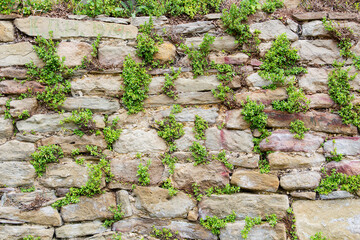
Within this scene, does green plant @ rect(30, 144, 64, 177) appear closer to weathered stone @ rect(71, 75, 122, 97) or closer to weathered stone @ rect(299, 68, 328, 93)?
weathered stone @ rect(71, 75, 122, 97)

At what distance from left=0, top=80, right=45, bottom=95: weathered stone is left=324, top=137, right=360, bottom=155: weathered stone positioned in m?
2.55

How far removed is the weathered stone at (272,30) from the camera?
272 cm

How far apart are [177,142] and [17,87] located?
4.88 feet

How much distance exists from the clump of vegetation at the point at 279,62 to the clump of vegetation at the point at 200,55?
1.66ft

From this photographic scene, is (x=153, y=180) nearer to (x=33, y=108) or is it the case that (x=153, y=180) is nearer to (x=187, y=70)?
(x=187, y=70)

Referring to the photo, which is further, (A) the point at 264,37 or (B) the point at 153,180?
(A) the point at 264,37

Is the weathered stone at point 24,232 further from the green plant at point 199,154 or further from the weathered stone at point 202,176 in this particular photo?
the green plant at point 199,154

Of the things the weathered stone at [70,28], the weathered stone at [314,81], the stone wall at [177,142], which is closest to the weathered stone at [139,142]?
the stone wall at [177,142]

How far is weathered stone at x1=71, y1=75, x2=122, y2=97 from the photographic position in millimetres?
Result: 2623

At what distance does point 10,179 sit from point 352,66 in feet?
10.3

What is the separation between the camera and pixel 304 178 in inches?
95.7

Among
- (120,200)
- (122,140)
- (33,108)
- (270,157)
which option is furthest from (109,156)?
(270,157)

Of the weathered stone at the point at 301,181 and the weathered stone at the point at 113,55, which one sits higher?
the weathered stone at the point at 113,55

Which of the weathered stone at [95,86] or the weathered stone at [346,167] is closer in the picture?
the weathered stone at [346,167]
